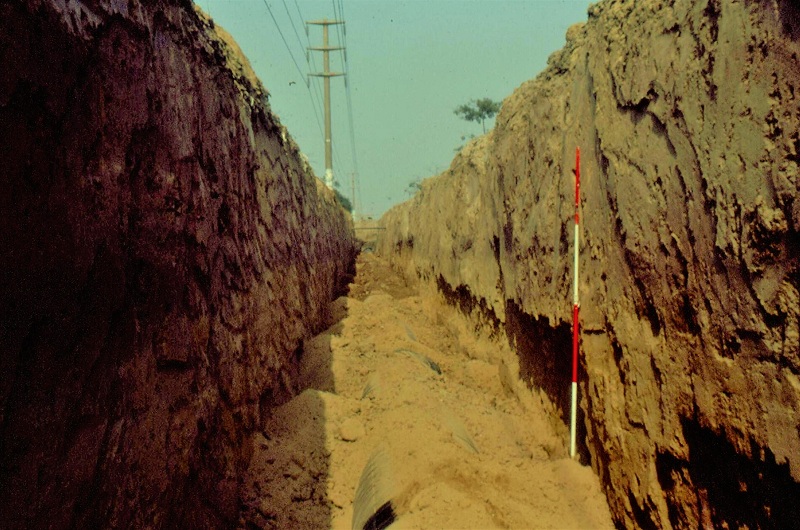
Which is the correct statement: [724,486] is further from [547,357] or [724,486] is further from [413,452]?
[547,357]

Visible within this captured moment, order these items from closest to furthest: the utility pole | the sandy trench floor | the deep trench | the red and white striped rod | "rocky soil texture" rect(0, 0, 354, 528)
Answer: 1. "rocky soil texture" rect(0, 0, 354, 528)
2. the sandy trench floor
3. the red and white striped rod
4. the deep trench
5. the utility pole

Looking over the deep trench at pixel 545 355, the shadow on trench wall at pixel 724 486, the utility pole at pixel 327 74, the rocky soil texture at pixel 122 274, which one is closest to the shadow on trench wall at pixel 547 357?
the deep trench at pixel 545 355

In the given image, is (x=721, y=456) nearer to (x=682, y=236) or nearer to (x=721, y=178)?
(x=682, y=236)

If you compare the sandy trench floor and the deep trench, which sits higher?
the deep trench

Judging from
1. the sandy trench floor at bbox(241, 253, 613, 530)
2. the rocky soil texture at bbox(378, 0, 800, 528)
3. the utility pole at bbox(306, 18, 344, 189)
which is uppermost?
the utility pole at bbox(306, 18, 344, 189)

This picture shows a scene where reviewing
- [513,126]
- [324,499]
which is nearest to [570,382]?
[324,499]

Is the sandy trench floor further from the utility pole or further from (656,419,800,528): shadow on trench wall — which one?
the utility pole

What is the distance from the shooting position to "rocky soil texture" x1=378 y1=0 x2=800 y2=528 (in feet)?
6.01

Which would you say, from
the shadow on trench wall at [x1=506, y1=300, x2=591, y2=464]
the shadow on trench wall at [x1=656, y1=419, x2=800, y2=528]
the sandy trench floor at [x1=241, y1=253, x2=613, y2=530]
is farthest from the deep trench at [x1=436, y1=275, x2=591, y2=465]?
the shadow on trench wall at [x1=656, y1=419, x2=800, y2=528]

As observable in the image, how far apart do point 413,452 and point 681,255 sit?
1763mm

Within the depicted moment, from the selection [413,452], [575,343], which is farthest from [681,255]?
[413,452]

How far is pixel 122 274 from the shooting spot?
6.31 feet

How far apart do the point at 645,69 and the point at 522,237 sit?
7.18ft

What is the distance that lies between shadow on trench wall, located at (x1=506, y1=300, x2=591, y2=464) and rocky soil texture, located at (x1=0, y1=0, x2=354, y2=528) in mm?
2089
